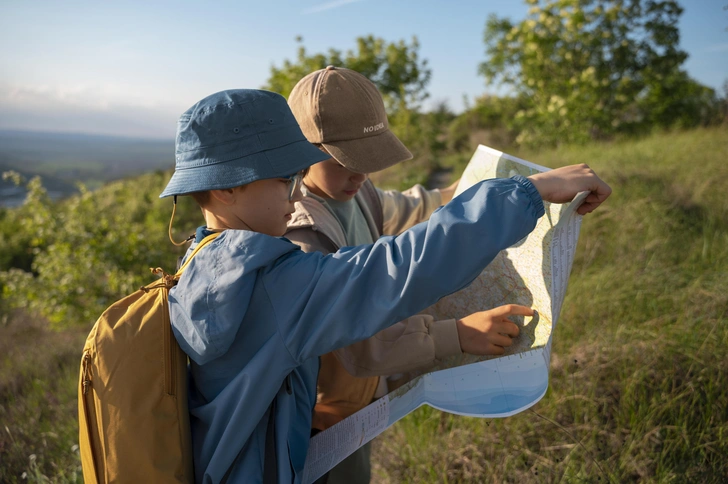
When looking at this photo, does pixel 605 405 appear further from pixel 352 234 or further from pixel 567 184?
pixel 567 184

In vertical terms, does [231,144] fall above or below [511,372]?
above

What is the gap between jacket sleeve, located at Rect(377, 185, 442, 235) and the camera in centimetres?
218

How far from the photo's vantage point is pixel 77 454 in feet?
8.65

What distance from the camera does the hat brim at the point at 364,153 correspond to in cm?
162

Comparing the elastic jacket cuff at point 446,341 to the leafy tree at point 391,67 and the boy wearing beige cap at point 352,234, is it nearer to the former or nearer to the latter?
the boy wearing beige cap at point 352,234

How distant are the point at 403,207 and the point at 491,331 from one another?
902 mm

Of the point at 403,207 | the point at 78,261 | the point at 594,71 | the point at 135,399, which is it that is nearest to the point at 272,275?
the point at 135,399

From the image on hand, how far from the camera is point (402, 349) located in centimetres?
138

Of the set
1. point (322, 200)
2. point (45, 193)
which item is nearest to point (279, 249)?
point (322, 200)

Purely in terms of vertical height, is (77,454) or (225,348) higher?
(225,348)

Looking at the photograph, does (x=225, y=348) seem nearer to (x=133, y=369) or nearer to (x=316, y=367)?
(x=133, y=369)

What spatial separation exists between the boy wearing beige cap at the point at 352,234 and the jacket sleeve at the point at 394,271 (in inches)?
12.8

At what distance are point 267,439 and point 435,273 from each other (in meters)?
0.59

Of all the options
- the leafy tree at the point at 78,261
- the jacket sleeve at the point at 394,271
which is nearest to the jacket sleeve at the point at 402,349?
the jacket sleeve at the point at 394,271
